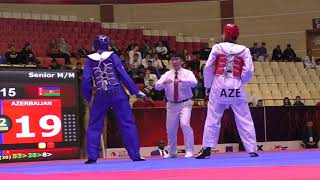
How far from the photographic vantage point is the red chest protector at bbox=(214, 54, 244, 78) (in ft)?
26.3

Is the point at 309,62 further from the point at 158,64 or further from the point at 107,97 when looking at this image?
the point at 107,97

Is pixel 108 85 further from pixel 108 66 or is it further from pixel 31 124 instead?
pixel 31 124

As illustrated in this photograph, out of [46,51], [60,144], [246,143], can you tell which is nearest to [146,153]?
[60,144]

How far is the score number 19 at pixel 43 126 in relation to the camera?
10578 millimetres

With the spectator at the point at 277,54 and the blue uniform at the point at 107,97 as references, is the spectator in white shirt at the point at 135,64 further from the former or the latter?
the blue uniform at the point at 107,97

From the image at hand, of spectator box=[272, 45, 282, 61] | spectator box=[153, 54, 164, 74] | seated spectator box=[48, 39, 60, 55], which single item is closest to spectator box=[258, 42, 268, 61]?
spectator box=[272, 45, 282, 61]

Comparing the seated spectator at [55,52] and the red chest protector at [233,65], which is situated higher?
the seated spectator at [55,52]

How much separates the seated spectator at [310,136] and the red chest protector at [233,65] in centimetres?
706

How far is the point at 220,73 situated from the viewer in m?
8.06

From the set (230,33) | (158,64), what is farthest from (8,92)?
(158,64)

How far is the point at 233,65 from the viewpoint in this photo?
8055mm

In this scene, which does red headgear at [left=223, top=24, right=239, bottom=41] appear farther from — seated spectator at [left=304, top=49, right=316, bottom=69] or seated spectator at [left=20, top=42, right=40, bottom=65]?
seated spectator at [left=304, top=49, right=316, bottom=69]

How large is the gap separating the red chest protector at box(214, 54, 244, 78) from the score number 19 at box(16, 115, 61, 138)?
3.85 m

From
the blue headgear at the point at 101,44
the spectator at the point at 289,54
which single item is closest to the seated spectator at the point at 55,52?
the spectator at the point at 289,54
